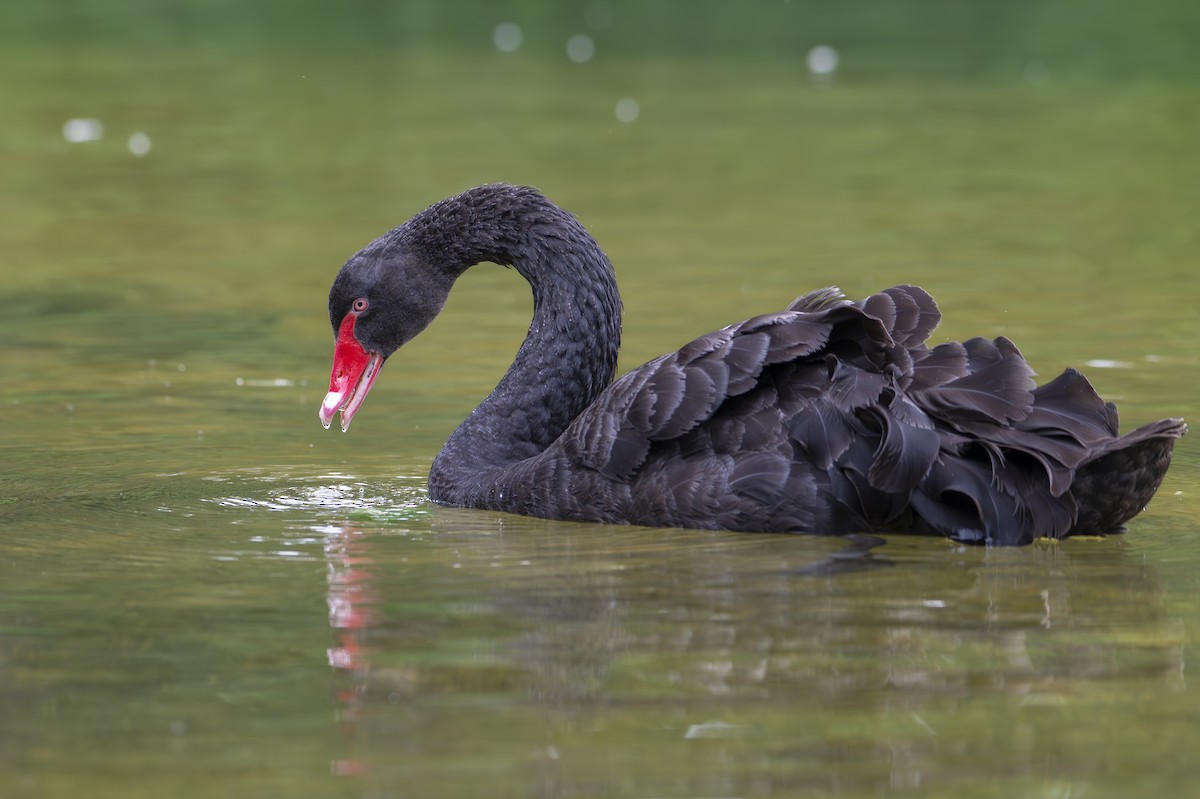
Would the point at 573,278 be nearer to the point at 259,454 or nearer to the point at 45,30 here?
the point at 259,454

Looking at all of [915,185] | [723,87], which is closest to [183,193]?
[915,185]

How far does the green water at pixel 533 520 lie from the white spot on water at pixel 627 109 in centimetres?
11

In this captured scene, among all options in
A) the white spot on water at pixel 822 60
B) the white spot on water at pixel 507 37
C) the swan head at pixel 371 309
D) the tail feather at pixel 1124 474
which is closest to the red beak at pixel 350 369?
the swan head at pixel 371 309

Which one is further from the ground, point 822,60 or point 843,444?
point 822,60

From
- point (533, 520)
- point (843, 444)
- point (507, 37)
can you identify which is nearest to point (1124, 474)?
point (843, 444)

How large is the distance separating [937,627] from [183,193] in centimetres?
1156

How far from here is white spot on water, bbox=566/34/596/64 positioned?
83.4ft

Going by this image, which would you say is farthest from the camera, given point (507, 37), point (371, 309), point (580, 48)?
point (507, 37)

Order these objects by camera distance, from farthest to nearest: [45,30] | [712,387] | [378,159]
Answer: [45,30], [378,159], [712,387]

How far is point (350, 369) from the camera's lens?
Result: 7.86m

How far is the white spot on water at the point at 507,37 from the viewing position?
26.6m

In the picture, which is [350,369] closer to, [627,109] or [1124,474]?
[1124,474]

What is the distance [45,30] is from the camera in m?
29.8

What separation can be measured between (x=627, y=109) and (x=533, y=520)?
1385cm
